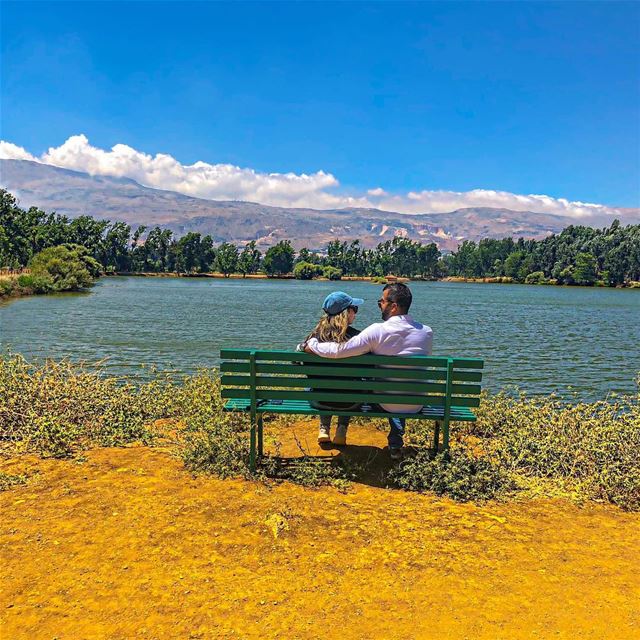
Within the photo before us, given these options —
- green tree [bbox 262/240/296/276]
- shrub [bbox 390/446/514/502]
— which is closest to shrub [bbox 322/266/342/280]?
green tree [bbox 262/240/296/276]

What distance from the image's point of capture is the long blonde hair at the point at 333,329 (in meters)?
6.64

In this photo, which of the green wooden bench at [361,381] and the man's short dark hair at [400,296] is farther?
the man's short dark hair at [400,296]

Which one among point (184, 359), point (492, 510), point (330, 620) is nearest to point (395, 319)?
point (492, 510)

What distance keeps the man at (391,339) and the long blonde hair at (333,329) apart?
0.39 ft

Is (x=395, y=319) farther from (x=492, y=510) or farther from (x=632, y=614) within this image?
(x=632, y=614)

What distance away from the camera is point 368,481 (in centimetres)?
657

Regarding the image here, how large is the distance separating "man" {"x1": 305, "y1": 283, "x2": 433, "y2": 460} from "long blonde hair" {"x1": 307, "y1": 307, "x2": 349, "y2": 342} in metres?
0.12

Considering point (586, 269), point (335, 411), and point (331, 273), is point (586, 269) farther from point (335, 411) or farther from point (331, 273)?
point (335, 411)

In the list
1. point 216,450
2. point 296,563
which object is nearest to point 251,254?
point 216,450

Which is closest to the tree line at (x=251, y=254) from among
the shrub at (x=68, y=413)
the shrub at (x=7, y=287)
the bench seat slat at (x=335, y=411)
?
the shrub at (x=7, y=287)

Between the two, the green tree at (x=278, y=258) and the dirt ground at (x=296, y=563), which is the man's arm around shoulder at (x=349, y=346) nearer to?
the dirt ground at (x=296, y=563)

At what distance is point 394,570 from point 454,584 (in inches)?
19.7

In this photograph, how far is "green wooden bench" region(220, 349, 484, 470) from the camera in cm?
638

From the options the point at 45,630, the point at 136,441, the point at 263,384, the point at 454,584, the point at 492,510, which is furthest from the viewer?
the point at 136,441
